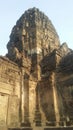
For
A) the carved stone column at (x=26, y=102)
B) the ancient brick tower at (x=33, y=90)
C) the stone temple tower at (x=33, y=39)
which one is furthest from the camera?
the stone temple tower at (x=33, y=39)

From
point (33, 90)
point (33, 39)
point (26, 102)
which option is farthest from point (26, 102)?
point (33, 39)

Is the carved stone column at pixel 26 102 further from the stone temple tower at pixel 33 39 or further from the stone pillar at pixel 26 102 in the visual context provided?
the stone temple tower at pixel 33 39

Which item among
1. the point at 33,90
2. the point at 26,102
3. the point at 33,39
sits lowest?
the point at 26,102

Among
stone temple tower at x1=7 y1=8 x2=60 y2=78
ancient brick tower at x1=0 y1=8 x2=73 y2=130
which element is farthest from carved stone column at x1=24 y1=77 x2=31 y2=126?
stone temple tower at x1=7 y1=8 x2=60 y2=78

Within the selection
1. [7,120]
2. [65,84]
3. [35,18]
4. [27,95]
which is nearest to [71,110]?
[65,84]

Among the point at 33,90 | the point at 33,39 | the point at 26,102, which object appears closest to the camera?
the point at 26,102

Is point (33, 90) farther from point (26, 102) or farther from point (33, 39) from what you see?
point (33, 39)

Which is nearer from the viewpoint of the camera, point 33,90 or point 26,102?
point 26,102

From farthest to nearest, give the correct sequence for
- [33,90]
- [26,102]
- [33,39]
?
[33,39], [33,90], [26,102]

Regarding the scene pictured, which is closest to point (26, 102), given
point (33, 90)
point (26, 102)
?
point (26, 102)

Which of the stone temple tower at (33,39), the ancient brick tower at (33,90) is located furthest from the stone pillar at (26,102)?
the stone temple tower at (33,39)

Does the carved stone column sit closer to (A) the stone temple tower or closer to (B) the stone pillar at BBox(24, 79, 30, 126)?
(B) the stone pillar at BBox(24, 79, 30, 126)

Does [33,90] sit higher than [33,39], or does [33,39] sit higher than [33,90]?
[33,39]

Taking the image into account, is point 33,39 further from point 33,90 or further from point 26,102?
point 26,102
